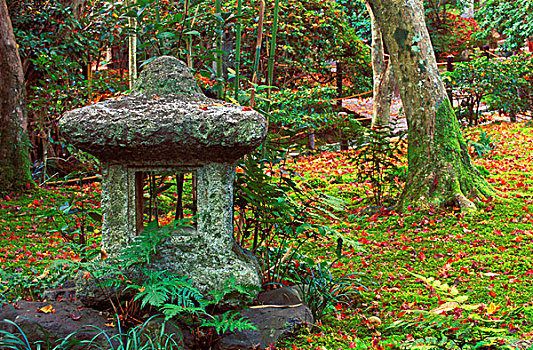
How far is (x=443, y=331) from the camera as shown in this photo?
2.73 m

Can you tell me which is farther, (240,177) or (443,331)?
(240,177)

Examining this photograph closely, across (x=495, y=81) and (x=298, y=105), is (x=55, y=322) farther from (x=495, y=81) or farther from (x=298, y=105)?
(x=495, y=81)

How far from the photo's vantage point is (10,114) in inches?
264

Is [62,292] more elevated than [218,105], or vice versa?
[218,105]

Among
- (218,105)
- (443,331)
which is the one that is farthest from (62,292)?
(443,331)

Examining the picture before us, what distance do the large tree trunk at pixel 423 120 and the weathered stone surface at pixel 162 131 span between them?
322cm

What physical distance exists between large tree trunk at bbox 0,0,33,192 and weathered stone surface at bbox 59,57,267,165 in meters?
4.61

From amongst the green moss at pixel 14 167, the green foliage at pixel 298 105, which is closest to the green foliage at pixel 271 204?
the green moss at pixel 14 167

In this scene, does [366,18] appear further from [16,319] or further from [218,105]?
[16,319]

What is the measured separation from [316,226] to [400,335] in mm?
831

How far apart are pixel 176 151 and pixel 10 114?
4.99 metres

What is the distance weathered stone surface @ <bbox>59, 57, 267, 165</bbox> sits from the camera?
2.70 metres

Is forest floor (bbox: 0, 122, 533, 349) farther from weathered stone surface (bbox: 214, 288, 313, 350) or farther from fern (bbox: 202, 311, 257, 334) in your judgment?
fern (bbox: 202, 311, 257, 334)

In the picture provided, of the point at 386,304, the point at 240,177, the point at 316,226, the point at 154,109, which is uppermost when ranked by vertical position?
the point at 154,109
